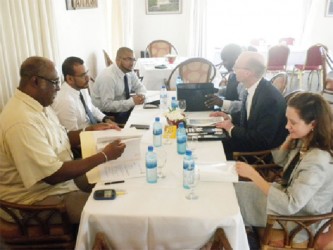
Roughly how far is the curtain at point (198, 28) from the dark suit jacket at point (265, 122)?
4.84 m

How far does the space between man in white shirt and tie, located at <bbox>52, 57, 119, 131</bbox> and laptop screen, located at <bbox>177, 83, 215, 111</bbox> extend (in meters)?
0.64

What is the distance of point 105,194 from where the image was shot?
4.85ft

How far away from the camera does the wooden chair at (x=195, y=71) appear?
4.32 m

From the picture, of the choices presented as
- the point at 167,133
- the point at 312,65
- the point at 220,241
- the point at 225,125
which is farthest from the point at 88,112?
the point at 312,65

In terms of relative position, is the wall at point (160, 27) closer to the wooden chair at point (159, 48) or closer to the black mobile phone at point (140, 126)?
the wooden chair at point (159, 48)

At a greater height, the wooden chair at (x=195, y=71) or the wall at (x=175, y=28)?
the wall at (x=175, y=28)

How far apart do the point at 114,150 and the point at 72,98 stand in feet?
2.95

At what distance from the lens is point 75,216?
176 cm

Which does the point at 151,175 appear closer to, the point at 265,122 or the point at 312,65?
the point at 265,122

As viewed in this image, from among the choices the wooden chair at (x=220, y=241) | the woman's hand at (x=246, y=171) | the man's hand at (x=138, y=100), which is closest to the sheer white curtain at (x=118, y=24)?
the man's hand at (x=138, y=100)

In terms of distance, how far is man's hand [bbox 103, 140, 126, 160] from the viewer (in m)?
1.71

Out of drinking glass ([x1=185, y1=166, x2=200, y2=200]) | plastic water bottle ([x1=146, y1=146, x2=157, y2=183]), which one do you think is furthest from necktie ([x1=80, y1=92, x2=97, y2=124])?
drinking glass ([x1=185, y1=166, x2=200, y2=200])

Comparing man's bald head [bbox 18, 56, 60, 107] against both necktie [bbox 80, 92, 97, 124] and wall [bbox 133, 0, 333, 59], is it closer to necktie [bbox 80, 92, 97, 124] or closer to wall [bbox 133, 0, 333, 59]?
necktie [bbox 80, 92, 97, 124]

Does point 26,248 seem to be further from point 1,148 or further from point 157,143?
point 157,143
